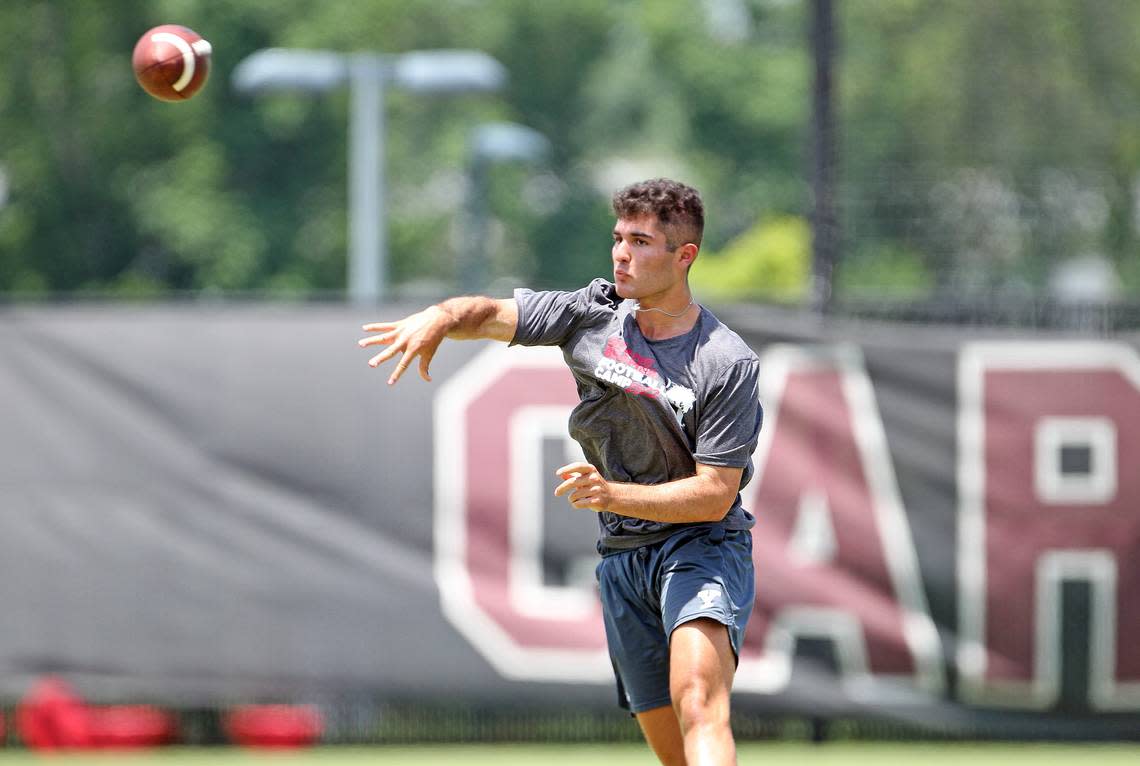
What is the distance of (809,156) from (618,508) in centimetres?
379

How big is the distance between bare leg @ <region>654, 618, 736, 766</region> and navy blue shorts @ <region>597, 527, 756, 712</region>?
2.1 inches

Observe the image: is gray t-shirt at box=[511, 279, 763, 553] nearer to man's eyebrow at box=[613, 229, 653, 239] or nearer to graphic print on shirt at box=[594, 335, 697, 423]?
graphic print on shirt at box=[594, 335, 697, 423]

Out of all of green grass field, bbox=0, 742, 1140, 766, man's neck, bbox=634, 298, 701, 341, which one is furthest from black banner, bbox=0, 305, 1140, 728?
man's neck, bbox=634, 298, 701, 341

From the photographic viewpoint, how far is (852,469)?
751 centimetres

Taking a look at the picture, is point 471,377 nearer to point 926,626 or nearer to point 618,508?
point 926,626

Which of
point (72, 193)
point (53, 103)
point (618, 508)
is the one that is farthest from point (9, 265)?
point (618, 508)

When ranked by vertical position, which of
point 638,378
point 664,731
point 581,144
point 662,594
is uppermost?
point 581,144

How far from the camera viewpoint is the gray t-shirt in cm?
470

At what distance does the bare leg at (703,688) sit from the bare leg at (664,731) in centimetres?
30

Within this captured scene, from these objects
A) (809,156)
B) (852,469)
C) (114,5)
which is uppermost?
(114,5)

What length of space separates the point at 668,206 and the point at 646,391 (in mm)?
540

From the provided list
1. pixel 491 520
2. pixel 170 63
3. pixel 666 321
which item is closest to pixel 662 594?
pixel 666 321

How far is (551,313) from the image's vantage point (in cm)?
486

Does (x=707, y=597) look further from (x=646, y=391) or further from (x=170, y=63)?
(x=170, y=63)
